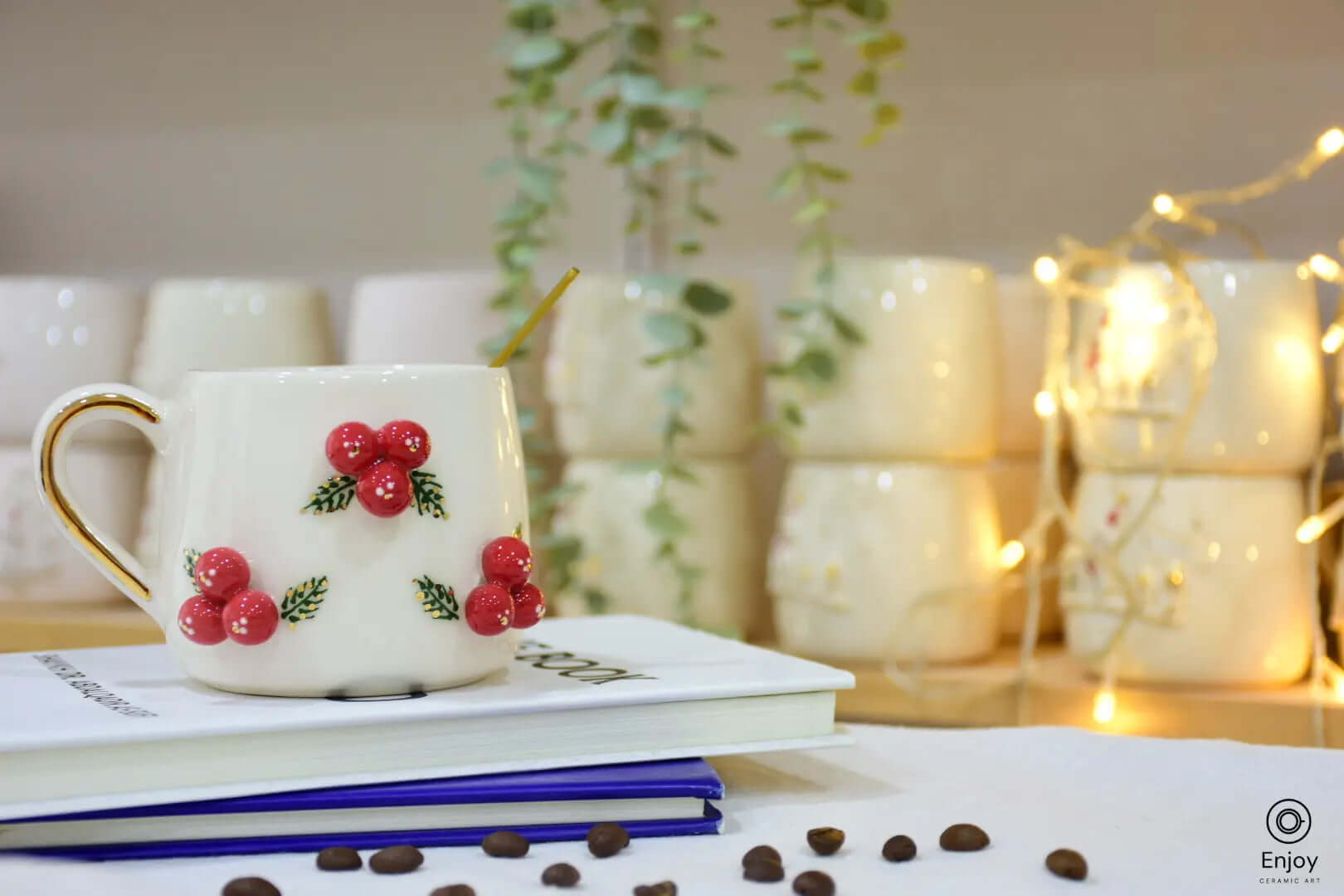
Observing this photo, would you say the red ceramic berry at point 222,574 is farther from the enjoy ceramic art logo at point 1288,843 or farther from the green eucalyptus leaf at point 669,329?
the green eucalyptus leaf at point 669,329

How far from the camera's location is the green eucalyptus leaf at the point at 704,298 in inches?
28.9

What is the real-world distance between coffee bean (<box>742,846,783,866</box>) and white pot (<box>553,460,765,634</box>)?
1.51 ft

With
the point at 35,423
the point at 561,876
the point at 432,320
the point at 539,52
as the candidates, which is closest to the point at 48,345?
the point at 35,423

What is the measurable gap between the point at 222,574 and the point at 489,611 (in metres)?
0.07

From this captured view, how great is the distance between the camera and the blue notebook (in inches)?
11.8

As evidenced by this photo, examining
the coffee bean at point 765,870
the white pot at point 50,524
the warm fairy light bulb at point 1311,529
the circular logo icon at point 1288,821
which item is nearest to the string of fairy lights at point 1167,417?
the warm fairy light bulb at point 1311,529

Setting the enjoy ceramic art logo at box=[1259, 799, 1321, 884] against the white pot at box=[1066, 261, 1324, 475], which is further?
the white pot at box=[1066, 261, 1324, 475]

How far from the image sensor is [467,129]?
3.29 feet

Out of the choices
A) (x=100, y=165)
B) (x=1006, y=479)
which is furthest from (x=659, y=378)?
(x=100, y=165)

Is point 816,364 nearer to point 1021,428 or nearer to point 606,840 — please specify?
point 1021,428

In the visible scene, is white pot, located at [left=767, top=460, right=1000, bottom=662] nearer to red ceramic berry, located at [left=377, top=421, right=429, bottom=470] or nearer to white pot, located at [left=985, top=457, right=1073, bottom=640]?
white pot, located at [left=985, top=457, right=1073, bottom=640]

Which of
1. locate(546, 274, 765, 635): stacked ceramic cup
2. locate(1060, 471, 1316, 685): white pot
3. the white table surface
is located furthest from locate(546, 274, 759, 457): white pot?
the white table surface

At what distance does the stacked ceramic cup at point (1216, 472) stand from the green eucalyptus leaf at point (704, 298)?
0.20m

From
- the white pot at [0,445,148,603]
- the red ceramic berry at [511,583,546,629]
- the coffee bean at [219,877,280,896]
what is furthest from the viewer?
the white pot at [0,445,148,603]
